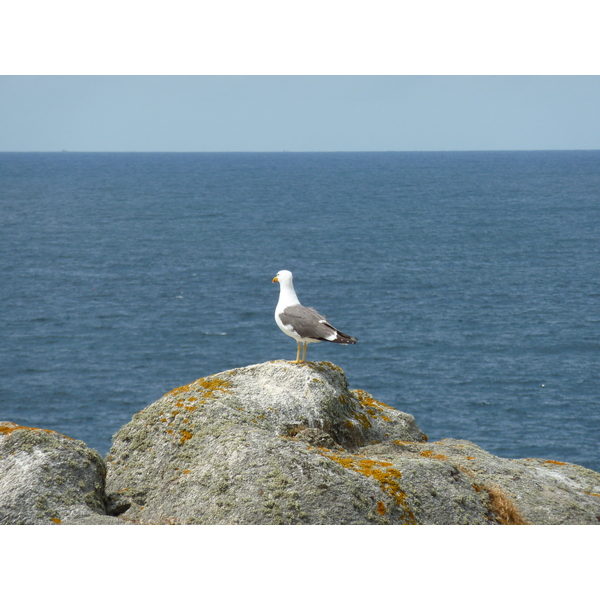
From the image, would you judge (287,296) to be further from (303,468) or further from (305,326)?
(303,468)

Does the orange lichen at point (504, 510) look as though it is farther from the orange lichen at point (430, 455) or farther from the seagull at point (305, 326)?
the seagull at point (305, 326)

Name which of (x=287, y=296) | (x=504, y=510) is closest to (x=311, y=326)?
(x=287, y=296)

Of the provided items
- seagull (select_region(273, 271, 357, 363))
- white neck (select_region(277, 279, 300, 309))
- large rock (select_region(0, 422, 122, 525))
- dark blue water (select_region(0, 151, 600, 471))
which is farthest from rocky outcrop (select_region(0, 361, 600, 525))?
dark blue water (select_region(0, 151, 600, 471))

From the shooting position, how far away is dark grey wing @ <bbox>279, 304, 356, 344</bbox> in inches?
547

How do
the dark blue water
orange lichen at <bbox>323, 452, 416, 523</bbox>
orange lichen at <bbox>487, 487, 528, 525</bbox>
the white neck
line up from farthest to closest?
the dark blue water < the white neck < orange lichen at <bbox>487, 487, 528, 525</bbox> < orange lichen at <bbox>323, 452, 416, 523</bbox>

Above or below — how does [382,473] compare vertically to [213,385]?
below

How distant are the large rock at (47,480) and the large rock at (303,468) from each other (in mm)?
1036

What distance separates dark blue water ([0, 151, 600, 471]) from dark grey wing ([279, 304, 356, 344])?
3973 centimetres

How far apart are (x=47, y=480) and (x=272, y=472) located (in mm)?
3569

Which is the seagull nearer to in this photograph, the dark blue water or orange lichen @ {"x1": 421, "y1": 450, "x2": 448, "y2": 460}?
orange lichen @ {"x1": 421, "y1": 450, "x2": 448, "y2": 460}

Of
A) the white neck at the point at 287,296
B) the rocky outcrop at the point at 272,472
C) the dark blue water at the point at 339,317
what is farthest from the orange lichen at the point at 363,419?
the dark blue water at the point at 339,317

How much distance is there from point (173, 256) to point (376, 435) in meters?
110

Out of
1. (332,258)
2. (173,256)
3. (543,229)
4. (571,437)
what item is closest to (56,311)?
(173,256)

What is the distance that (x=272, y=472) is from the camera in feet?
34.2
